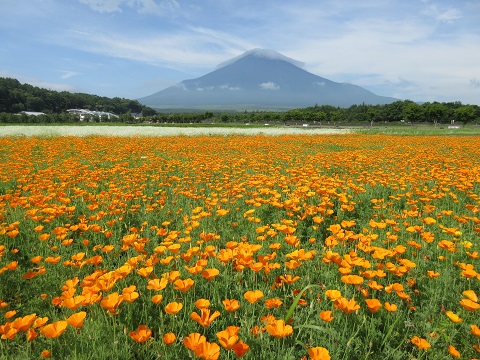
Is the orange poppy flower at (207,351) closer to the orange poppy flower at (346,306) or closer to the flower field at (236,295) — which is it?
the flower field at (236,295)

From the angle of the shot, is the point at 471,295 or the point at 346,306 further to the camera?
the point at 471,295

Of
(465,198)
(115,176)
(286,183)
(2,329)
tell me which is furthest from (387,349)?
(115,176)

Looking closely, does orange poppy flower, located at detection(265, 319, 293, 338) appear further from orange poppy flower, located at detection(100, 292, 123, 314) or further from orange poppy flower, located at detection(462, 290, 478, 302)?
orange poppy flower, located at detection(462, 290, 478, 302)

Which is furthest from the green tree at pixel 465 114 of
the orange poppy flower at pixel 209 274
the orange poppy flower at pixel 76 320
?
the orange poppy flower at pixel 76 320

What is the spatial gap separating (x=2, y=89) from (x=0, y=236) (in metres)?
93.8

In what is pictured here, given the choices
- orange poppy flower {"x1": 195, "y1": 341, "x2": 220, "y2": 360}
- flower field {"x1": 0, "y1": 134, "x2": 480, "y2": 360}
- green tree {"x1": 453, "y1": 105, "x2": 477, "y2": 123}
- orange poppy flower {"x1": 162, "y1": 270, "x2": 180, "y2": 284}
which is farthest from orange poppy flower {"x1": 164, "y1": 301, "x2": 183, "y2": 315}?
green tree {"x1": 453, "y1": 105, "x2": 477, "y2": 123}

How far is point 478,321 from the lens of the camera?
2078 millimetres

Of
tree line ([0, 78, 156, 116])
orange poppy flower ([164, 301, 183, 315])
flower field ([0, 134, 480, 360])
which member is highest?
tree line ([0, 78, 156, 116])

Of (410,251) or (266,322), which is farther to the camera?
(410,251)

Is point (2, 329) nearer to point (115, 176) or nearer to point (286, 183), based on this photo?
point (286, 183)

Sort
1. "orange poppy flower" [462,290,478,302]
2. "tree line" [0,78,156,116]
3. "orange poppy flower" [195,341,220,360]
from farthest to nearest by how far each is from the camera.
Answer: "tree line" [0,78,156,116], "orange poppy flower" [462,290,478,302], "orange poppy flower" [195,341,220,360]

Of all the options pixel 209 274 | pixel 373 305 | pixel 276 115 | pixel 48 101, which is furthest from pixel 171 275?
pixel 48 101

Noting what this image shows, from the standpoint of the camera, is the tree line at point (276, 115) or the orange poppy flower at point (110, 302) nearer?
the orange poppy flower at point (110, 302)

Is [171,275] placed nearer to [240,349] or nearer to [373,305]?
[240,349]
